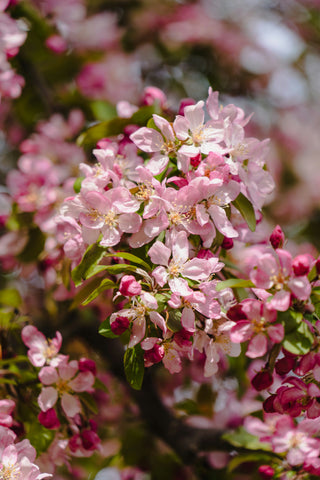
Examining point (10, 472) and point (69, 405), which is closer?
point (10, 472)

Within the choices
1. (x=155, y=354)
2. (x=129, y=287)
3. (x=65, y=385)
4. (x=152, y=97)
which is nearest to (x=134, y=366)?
(x=155, y=354)

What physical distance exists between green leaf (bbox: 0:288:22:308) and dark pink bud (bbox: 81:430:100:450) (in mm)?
378

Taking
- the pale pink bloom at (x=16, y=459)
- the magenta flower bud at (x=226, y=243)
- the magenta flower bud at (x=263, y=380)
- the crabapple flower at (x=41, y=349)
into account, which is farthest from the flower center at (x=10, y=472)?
the magenta flower bud at (x=226, y=243)

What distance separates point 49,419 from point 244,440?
533 mm

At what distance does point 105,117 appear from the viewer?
5.97 ft

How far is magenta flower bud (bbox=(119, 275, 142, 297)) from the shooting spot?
904mm

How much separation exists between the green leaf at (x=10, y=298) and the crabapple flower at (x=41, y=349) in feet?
0.65

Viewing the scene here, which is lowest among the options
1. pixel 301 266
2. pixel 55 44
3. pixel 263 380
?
pixel 55 44

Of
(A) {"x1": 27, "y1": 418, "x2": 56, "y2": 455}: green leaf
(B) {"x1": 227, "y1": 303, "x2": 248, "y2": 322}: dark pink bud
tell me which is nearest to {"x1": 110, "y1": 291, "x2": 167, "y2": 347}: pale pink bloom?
(B) {"x1": 227, "y1": 303, "x2": 248, "y2": 322}: dark pink bud

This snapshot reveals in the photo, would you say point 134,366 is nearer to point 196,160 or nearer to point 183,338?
point 183,338

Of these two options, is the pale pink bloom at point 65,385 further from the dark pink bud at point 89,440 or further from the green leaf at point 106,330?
the green leaf at point 106,330

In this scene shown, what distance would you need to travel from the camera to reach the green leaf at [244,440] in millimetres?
1333

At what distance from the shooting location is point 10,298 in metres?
1.40

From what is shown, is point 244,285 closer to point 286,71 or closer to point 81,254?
point 81,254
